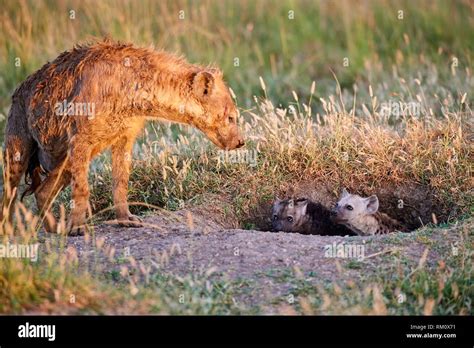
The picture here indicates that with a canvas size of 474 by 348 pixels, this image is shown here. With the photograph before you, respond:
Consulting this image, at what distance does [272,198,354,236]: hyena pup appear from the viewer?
309 inches

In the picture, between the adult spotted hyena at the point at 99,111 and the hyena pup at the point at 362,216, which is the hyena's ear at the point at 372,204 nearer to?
the hyena pup at the point at 362,216

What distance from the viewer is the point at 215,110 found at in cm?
724

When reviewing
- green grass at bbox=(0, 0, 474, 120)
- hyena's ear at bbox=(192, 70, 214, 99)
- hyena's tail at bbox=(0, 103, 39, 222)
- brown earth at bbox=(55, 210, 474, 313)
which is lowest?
brown earth at bbox=(55, 210, 474, 313)

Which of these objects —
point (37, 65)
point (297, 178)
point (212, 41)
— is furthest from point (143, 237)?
point (212, 41)

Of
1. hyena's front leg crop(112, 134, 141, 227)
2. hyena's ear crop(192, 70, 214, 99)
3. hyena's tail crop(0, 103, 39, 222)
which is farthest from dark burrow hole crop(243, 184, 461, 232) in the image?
hyena's tail crop(0, 103, 39, 222)

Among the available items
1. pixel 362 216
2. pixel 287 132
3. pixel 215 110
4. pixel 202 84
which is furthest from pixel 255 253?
pixel 287 132

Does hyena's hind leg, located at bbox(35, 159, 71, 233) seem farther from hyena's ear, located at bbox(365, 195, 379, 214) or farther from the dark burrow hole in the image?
hyena's ear, located at bbox(365, 195, 379, 214)

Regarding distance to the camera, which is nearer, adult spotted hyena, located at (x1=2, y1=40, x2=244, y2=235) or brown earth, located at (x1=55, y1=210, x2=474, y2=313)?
brown earth, located at (x1=55, y1=210, x2=474, y2=313)

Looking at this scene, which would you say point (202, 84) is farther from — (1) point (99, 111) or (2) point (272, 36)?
(2) point (272, 36)

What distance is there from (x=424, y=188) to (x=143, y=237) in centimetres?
255

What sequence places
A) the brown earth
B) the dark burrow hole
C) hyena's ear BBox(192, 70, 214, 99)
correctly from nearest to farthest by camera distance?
the brown earth → hyena's ear BBox(192, 70, 214, 99) → the dark burrow hole

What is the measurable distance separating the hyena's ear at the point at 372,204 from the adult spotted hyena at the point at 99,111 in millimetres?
1281

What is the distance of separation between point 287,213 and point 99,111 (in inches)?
75.6

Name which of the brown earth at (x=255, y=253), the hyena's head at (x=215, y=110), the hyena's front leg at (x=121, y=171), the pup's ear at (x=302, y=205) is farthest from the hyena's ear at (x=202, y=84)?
the pup's ear at (x=302, y=205)
